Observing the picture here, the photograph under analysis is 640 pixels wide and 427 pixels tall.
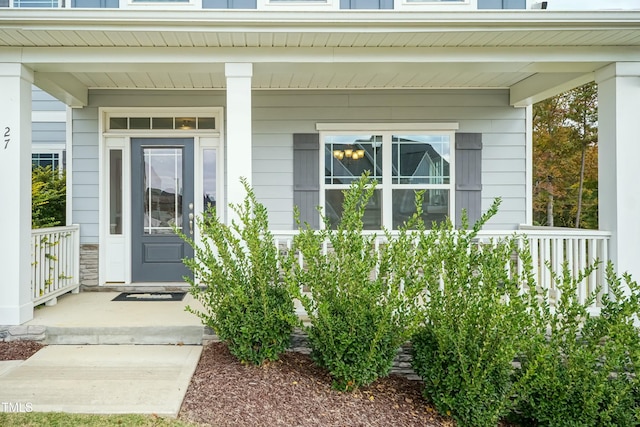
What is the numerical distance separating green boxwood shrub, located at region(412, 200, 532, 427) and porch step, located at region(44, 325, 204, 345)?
2.13 metres

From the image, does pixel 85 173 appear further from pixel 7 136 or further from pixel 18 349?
pixel 18 349

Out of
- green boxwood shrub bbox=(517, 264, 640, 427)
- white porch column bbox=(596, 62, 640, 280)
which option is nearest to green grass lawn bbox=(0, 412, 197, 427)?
green boxwood shrub bbox=(517, 264, 640, 427)

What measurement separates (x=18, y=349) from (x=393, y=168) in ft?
14.2

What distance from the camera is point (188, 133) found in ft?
18.2

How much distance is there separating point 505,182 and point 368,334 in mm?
3469

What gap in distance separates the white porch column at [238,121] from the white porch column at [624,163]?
3331 millimetres

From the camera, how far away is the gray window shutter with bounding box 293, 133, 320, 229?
18.1ft

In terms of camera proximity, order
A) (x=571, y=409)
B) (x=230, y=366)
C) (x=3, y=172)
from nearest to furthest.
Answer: (x=571, y=409) → (x=230, y=366) → (x=3, y=172)

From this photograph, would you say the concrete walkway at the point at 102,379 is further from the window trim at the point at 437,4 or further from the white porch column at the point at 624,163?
the window trim at the point at 437,4

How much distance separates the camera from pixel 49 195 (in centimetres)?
562

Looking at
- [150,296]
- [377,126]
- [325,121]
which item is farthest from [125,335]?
[377,126]

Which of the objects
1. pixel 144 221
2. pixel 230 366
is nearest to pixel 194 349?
pixel 230 366

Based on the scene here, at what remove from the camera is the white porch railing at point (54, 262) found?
14.7 feet

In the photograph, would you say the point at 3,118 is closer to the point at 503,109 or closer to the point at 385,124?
the point at 385,124
